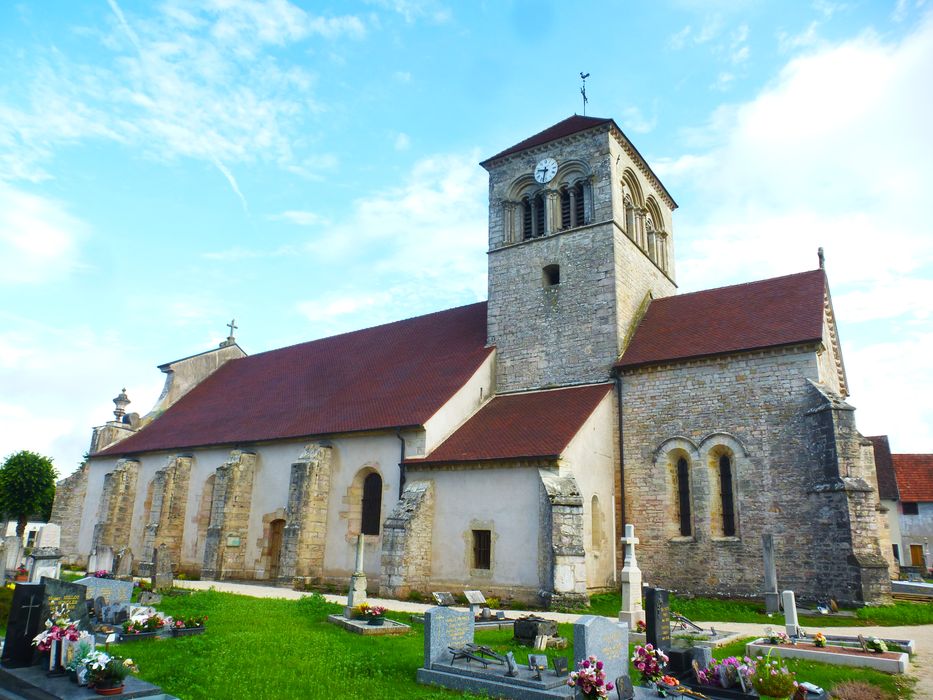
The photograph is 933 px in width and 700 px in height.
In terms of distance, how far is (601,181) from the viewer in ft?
77.7

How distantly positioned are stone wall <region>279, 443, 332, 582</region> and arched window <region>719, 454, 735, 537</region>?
12226 mm

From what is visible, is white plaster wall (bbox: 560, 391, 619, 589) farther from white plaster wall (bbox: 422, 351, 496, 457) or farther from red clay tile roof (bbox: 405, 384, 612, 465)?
white plaster wall (bbox: 422, 351, 496, 457)

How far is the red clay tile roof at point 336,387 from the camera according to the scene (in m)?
22.8

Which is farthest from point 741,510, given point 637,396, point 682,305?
point 682,305

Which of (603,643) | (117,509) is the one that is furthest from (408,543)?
(117,509)

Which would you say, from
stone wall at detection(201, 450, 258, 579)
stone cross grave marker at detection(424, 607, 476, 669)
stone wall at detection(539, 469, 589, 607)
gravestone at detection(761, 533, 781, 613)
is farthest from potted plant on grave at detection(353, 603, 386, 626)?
stone wall at detection(201, 450, 258, 579)

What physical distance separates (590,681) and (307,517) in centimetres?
1537

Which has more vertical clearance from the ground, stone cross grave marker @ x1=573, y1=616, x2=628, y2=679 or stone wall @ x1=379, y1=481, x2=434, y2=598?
stone wall @ x1=379, y1=481, x2=434, y2=598

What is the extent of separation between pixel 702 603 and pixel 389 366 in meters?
13.8

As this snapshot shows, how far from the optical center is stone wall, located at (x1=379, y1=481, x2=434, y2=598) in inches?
730

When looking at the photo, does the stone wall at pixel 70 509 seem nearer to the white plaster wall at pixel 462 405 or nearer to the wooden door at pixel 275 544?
the wooden door at pixel 275 544

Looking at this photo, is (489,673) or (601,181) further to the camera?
(601,181)

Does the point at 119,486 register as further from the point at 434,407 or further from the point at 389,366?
the point at 434,407

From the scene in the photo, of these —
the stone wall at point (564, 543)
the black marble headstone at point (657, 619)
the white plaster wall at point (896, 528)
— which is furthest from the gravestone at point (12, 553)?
the white plaster wall at point (896, 528)
